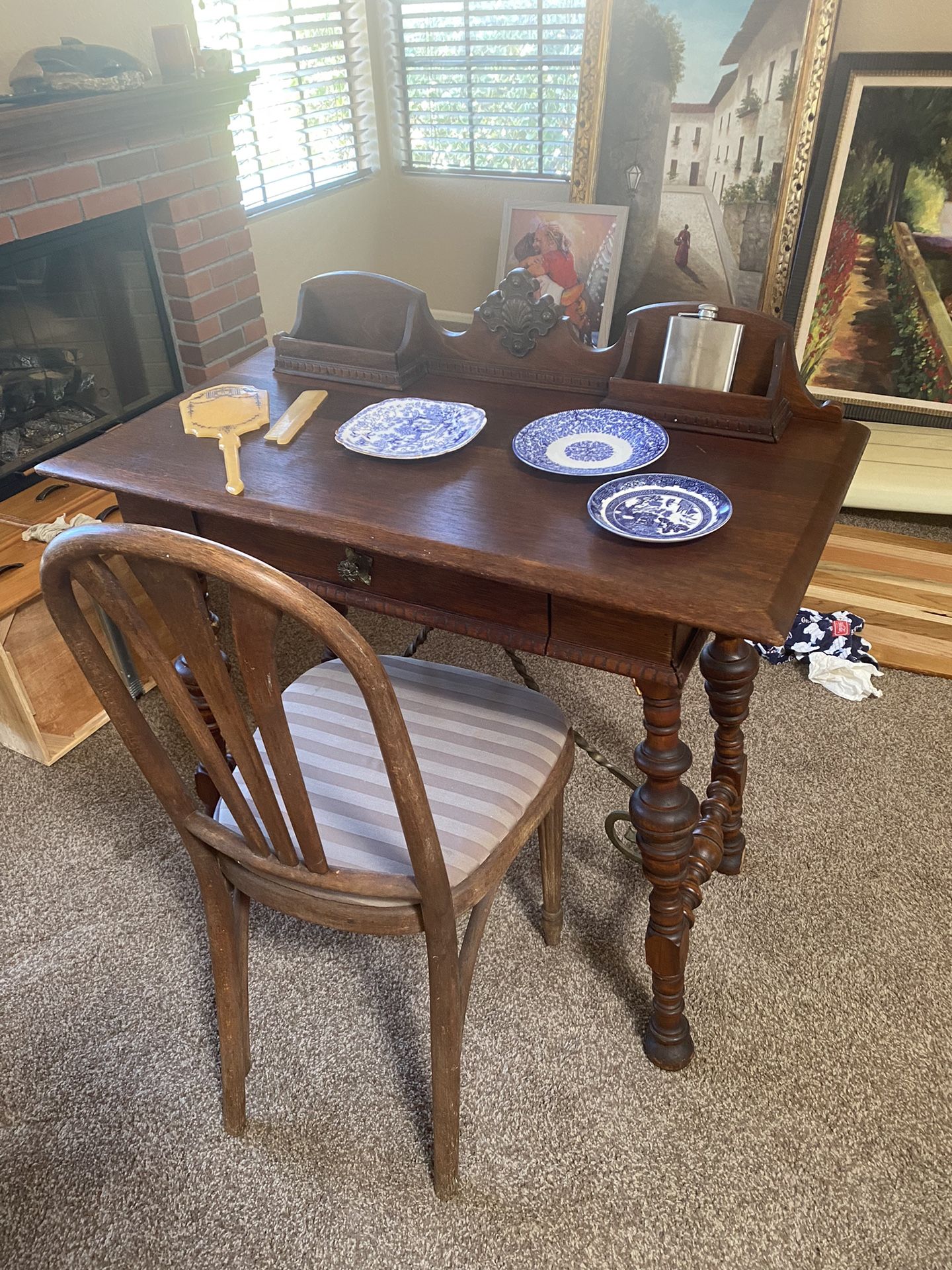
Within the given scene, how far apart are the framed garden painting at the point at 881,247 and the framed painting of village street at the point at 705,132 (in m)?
0.10

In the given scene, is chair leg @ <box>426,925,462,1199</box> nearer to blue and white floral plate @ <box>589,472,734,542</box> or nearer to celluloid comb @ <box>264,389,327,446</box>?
blue and white floral plate @ <box>589,472,734,542</box>

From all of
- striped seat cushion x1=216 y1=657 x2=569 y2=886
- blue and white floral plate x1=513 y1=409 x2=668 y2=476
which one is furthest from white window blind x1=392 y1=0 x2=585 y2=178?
striped seat cushion x1=216 y1=657 x2=569 y2=886

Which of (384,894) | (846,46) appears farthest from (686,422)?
(846,46)

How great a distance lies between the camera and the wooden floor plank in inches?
82.3

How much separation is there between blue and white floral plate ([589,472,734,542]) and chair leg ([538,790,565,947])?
1.44 ft

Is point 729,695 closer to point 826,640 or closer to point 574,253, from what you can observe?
point 826,640

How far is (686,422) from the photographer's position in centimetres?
132

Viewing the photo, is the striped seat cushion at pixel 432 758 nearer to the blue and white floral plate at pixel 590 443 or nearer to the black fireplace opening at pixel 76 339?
the blue and white floral plate at pixel 590 443

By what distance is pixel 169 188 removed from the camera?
2412mm

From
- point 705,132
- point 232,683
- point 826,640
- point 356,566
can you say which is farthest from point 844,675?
point 705,132

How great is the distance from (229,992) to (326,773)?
33 centimetres

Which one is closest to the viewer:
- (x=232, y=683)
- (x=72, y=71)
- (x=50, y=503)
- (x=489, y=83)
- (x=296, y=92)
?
(x=232, y=683)

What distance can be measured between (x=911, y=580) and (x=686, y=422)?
48.1 inches

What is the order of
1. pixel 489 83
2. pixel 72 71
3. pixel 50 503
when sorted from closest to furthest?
1. pixel 72 71
2. pixel 50 503
3. pixel 489 83
